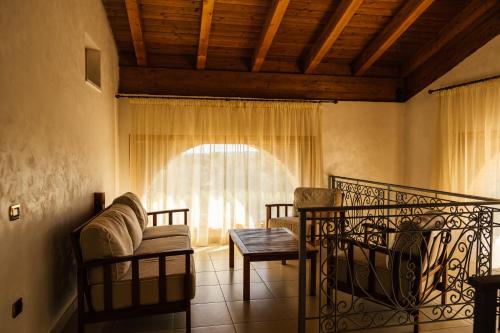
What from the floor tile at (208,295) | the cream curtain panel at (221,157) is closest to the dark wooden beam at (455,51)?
the cream curtain panel at (221,157)

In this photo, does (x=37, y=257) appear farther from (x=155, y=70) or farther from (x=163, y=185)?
(x=155, y=70)

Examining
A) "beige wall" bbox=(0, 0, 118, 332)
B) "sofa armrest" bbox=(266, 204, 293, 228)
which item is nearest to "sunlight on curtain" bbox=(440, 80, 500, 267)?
"sofa armrest" bbox=(266, 204, 293, 228)

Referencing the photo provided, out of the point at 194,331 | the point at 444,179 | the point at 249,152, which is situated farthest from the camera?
the point at 249,152

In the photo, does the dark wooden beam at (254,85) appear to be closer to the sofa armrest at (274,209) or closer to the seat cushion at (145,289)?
the sofa armrest at (274,209)

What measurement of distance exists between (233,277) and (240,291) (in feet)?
1.40

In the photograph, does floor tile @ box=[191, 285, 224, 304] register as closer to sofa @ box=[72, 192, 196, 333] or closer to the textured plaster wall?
sofa @ box=[72, 192, 196, 333]

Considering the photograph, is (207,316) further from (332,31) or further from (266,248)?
(332,31)

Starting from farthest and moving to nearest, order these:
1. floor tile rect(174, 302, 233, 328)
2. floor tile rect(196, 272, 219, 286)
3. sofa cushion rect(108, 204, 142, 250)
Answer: floor tile rect(196, 272, 219, 286), sofa cushion rect(108, 204, 142, 250), floor tile rect(174, 302, 233, 328)

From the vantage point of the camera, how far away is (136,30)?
466cm

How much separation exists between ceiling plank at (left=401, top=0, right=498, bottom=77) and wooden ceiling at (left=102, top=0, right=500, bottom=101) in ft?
0.04

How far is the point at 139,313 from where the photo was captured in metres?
2.78

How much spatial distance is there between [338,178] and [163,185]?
2.80 m

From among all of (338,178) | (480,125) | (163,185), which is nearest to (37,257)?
(163,185)

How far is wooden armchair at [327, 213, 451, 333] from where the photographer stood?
9.28 ft
